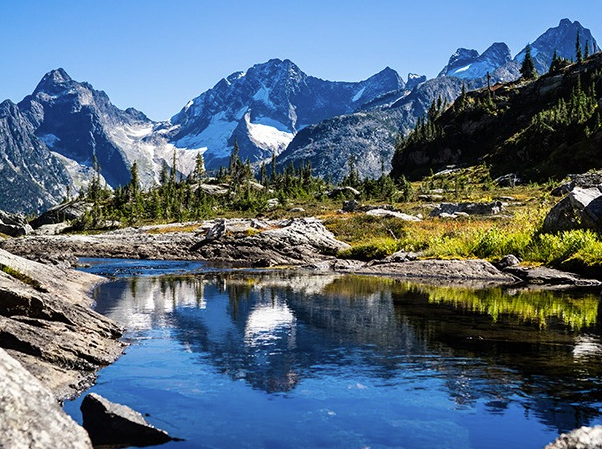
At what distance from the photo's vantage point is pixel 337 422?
12.5m

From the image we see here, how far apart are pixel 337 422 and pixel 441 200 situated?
102m

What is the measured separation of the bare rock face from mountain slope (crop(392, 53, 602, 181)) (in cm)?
13244

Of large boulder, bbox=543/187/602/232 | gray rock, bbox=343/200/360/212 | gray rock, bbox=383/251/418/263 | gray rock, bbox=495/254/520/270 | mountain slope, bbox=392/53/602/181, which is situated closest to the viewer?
large boulder, bbox=543/187/602/232

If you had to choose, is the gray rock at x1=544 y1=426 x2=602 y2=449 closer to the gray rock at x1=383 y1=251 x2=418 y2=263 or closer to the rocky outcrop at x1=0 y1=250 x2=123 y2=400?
the rocky outcrop at x1=0 y1=250 x2=123 y2=400

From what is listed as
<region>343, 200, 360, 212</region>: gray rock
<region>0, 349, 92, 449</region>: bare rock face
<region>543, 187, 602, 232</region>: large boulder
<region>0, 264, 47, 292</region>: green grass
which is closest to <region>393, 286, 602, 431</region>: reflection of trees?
<region>0, 349, 92, 449</region>: bare rock face

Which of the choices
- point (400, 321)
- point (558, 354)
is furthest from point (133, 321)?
point (558, 354)

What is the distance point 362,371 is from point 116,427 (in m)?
7.74

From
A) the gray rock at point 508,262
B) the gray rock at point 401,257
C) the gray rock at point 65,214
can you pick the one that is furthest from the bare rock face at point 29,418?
the gray rock at point 65,214

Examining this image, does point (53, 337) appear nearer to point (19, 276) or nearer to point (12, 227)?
point (19, 276)

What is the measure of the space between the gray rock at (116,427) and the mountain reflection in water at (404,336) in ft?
13.5

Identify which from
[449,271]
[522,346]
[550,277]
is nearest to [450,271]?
[449,271]

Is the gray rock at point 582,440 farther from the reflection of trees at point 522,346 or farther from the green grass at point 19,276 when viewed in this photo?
the green grass at point 19,276

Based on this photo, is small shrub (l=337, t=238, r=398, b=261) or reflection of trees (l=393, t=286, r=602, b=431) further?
small shrub (l=337, t=238, r=398, b=261)

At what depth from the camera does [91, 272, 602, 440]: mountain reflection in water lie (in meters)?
14.8
